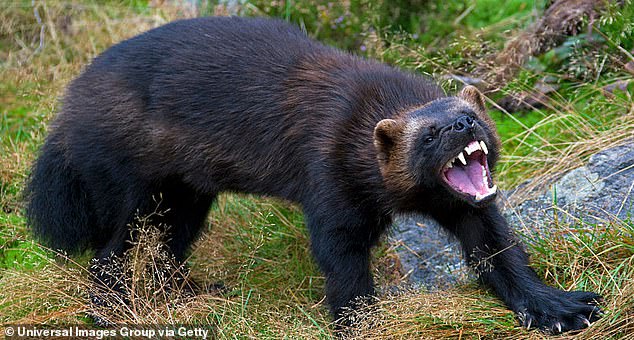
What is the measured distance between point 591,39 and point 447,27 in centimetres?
168

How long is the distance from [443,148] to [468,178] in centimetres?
22

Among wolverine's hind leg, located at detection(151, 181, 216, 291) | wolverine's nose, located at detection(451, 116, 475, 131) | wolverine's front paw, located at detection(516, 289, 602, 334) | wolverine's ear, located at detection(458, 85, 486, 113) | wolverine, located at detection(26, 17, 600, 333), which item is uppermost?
wolverine's nose, located at detection(451, 116, 475, 131)

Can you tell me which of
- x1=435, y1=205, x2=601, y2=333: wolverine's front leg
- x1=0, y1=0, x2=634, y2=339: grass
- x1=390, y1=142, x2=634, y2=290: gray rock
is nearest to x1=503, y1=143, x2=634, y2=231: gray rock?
x1=390, y1=142, x2=634, y2=290: gray rock

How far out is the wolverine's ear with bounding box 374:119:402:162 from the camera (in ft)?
15.8

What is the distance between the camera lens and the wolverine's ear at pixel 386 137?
482 cm

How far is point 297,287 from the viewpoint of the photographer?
5.98 metres

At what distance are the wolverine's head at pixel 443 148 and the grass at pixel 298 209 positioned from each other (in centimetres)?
63

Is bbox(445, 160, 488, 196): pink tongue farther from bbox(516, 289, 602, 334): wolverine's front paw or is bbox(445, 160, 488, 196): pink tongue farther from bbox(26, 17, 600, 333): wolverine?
bbox(516, 289, 602, 334): wolverine's front paw

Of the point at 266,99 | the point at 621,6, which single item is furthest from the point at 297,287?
the point at 621,6

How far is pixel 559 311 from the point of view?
4.75 metres

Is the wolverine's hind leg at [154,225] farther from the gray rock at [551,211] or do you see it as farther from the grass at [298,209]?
the gray rock at [551,211]

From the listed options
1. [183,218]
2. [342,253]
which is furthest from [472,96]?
[183,218]

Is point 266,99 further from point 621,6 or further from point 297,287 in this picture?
point 621,6

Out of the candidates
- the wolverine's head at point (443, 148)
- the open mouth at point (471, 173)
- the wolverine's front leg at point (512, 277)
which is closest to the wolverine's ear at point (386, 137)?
the wolverine's head at point (443, 148)
